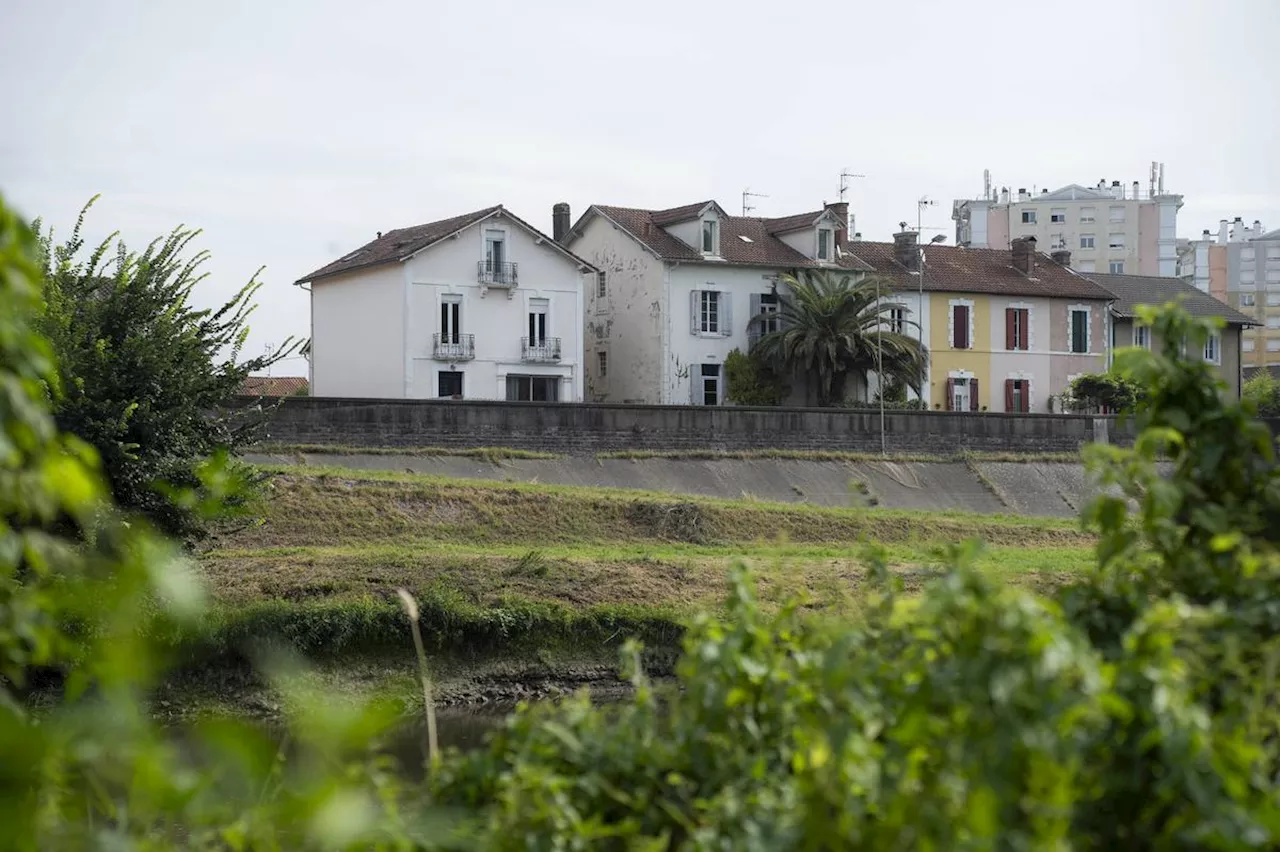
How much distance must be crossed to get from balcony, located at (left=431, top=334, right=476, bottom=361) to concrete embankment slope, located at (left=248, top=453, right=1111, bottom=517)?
11.4m

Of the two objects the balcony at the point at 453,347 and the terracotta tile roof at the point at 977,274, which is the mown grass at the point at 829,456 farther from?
the terracotta tile roof at the point at 977,274

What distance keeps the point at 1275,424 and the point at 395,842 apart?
1718 inches

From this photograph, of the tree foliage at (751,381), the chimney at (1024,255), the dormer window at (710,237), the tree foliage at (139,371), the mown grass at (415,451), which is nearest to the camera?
the tree foliage at (139,371)

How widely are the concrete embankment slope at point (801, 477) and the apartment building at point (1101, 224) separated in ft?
206

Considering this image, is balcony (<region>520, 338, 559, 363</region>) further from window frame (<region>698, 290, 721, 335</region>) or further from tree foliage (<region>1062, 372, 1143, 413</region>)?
tree foliage (<region>1062, 372, 1143, 413</region>)

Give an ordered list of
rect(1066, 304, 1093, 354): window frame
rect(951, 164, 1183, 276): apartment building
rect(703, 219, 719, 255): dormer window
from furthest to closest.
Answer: rect(951, 164, 1183, 276): apartment building
rect(1066, 304, 1093, 354): window frame
rect(703, 219, 719, 255): dormer window

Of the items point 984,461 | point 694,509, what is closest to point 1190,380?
point 694,509

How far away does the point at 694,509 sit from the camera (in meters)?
28.0

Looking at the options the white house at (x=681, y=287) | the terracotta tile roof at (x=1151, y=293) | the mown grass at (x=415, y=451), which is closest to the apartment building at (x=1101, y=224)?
the terracotta tile roof at (x=1151, y=293)

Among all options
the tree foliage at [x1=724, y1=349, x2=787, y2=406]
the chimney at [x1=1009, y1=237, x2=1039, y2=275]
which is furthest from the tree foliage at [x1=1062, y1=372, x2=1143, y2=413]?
the tree foliage at [x1=724, y1=349, x2=787, y2=406]

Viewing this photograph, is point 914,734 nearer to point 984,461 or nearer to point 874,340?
point 984,461

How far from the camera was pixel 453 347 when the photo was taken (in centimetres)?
4578

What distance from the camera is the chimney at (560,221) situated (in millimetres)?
55688

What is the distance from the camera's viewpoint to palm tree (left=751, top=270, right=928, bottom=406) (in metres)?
47.9
